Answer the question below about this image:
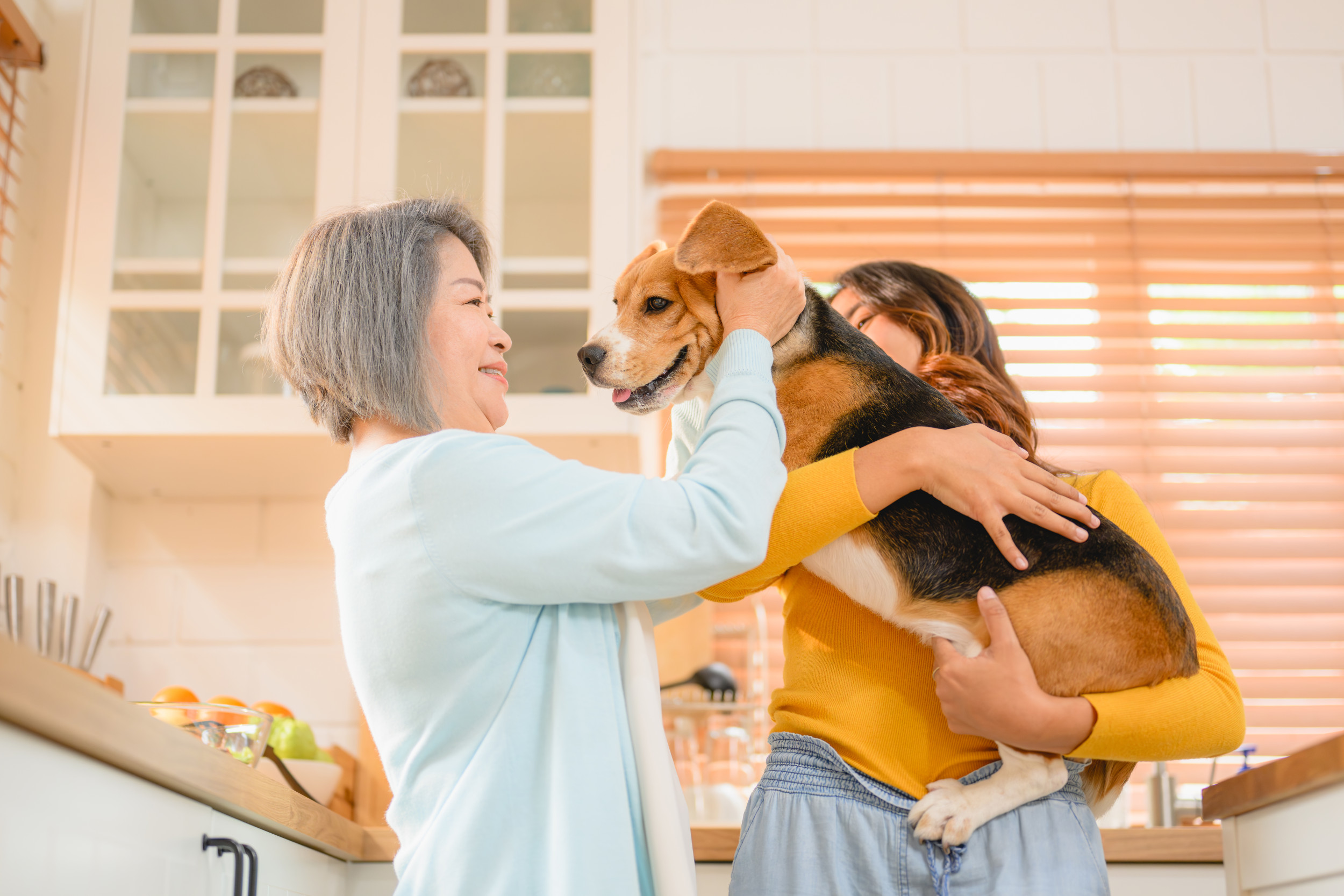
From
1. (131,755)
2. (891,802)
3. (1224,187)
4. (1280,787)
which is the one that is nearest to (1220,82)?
(1224,187)

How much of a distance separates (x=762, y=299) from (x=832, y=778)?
1.64 feet

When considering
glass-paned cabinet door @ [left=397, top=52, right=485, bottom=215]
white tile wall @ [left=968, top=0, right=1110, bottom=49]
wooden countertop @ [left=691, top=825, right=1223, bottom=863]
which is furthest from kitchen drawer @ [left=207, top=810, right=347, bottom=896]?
white tile wall @ [left=968, top=0, right=1110, bottom=49]

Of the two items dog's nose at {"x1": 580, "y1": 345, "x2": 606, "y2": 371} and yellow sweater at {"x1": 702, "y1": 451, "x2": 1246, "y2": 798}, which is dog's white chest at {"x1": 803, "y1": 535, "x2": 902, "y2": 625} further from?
dog's nose at {"x1": 580, "y1": 345, "x2": 606, "y2": 371}

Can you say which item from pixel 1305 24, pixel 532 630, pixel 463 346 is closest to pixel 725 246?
pixel 463 346

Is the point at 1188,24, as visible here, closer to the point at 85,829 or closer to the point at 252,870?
the point at 252,870

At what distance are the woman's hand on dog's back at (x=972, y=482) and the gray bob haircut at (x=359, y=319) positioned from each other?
1.48 feet

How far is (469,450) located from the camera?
0.98 m

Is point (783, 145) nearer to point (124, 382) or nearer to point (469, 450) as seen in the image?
point (124, 382)

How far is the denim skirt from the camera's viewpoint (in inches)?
40.1

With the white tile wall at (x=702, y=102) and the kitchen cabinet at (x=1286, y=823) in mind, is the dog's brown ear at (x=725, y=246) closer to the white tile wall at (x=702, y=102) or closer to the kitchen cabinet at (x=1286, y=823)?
the kitchen cabinet at (x=1286, y=823)

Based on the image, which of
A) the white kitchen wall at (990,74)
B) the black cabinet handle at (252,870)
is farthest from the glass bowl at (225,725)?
the white kitchen wall at (990,74)

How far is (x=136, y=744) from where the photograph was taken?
90 cm

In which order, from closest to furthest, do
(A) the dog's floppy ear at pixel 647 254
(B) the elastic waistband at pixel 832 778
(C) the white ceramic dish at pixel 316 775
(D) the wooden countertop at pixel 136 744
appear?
(D) the wooden countertop at pixel 136 744
(B) the elastic waistband at pixel 832 778
(A) the dog's floppy ear at pixel 647 254
(C) the white ceramic dish at pixel 316 775

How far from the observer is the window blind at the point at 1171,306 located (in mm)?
2574
